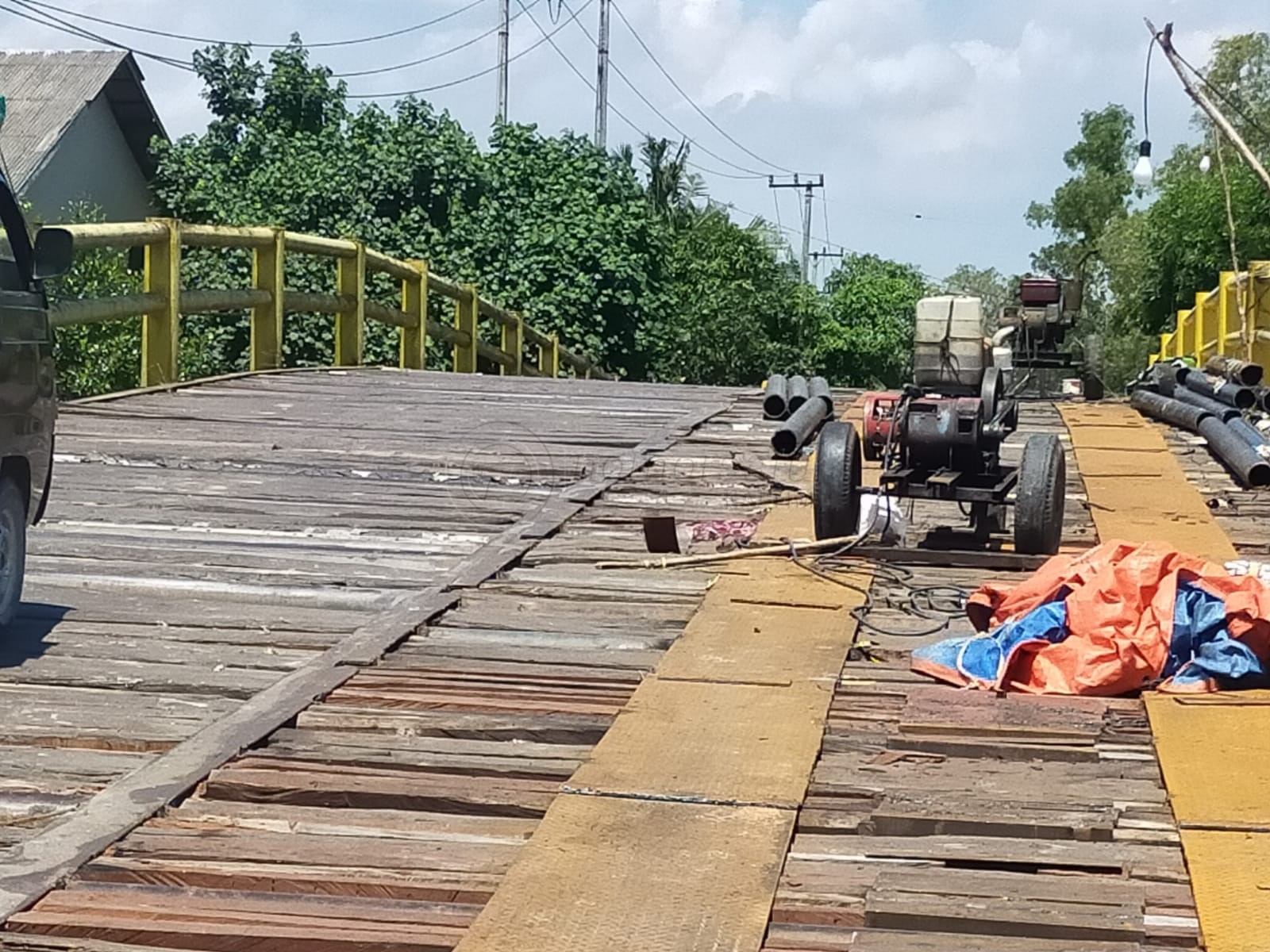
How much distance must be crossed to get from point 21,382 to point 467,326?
15.2 meters

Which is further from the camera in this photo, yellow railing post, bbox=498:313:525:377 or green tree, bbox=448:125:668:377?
green tree, bbox=448:125:668:377

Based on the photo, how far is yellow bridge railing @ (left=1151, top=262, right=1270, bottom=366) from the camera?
1784cm

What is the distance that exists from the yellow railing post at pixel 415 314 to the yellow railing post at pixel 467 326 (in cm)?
159

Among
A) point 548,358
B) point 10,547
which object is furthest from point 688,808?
point 548,358

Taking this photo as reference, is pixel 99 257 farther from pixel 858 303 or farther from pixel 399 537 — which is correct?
pixel 858 303

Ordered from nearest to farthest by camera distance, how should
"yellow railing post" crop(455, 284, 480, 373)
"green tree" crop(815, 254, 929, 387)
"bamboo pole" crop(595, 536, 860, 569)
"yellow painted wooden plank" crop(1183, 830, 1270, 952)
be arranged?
"yellow painted wooden plank" crop(1183, 830, 1270, 952) < "bamboo pole" crop(595, 536, 860, 569) < "yellow railing post" crop(455, 284, 480, 373) < "green tree" crop(815, 254, 929, 387)

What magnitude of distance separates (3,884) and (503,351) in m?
19.4

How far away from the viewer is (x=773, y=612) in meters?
6.55

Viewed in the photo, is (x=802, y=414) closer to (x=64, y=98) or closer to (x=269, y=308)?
(x=269, y=308)

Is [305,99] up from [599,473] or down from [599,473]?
up

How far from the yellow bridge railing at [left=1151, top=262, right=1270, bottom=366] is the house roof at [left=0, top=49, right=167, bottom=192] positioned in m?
17.7

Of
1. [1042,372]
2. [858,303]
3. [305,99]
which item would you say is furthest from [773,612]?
[858,303]

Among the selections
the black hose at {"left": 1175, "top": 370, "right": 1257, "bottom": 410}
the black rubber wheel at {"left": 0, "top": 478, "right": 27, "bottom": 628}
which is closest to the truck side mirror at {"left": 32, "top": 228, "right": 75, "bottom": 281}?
the black rubber wheel at {"left": 0, "top": 478, "right": 27, "bottom": 628}

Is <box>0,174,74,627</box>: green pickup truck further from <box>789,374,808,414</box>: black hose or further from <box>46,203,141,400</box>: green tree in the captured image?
<box>46,203,141,400</box>: green tree
